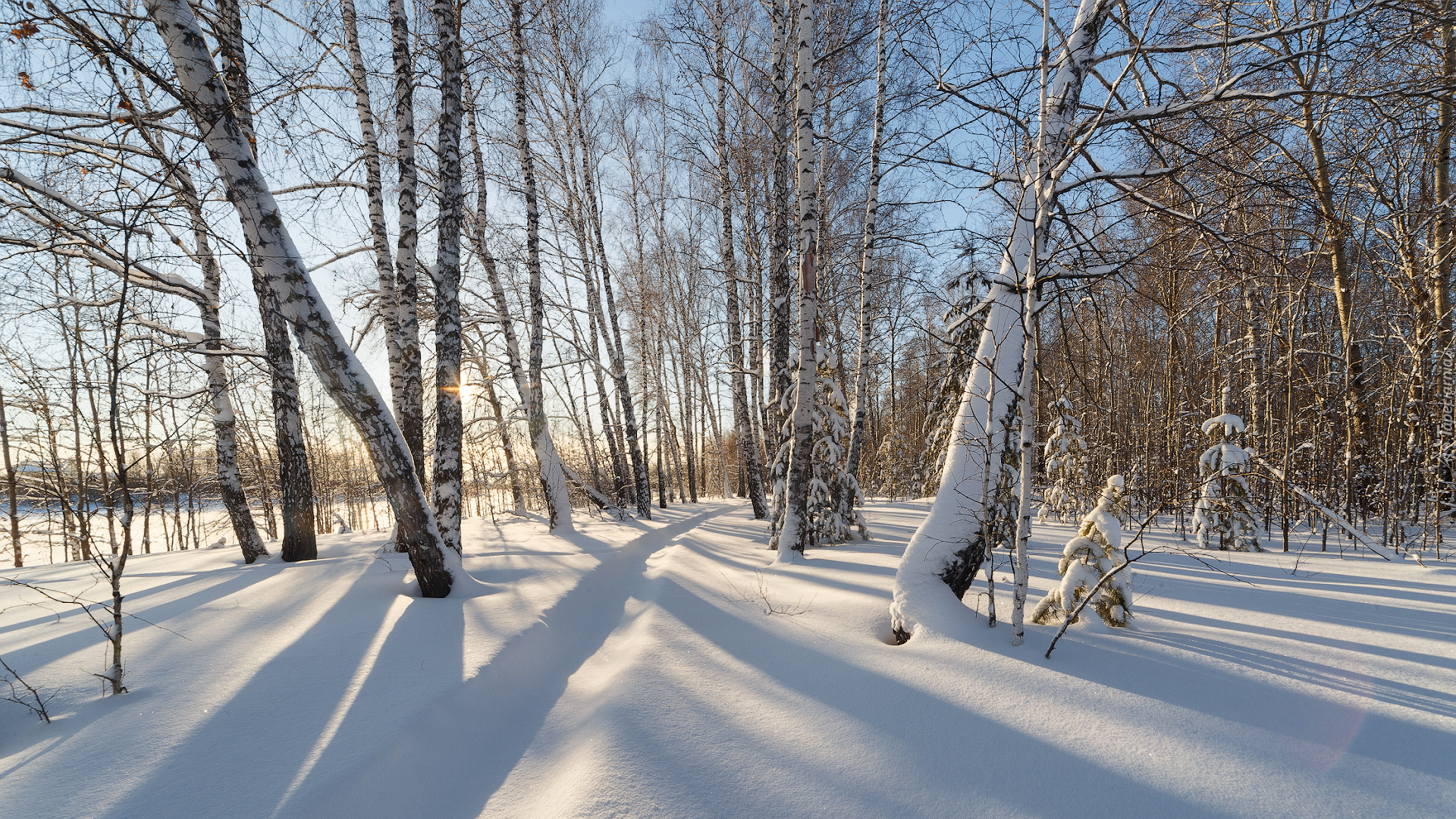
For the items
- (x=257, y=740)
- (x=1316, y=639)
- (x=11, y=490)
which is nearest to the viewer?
(x=257, y=740)

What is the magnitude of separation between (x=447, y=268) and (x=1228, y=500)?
9027mm

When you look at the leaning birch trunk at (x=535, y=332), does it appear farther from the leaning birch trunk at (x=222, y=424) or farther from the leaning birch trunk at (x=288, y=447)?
the leaning birch trunk at (x=222, y=424)

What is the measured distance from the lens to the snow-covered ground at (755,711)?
6.18 ft

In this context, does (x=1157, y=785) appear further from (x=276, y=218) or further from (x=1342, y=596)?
(x=276, y=218)

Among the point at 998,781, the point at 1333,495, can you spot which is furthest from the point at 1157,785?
the point at 1333,495

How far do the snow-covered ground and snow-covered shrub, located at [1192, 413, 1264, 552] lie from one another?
1.19 meters

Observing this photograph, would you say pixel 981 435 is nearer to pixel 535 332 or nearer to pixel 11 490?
pixel 535 332

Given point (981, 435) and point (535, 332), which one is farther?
point (535, 332)

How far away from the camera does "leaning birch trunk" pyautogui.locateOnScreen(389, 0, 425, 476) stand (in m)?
5.85

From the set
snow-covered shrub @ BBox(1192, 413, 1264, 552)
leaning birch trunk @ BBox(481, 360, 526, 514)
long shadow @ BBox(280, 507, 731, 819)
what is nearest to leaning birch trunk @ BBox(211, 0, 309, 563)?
leaning birch trunk @ BBox(481, 360, 526, 514)

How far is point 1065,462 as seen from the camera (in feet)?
31.0

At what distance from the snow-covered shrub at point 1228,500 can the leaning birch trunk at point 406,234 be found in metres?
9.13

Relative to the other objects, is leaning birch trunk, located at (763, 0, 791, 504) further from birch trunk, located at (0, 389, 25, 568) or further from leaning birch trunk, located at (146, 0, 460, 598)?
birch trunk, located at (0, 389, 25, 568)

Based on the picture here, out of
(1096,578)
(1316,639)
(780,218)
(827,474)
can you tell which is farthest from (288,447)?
(1316,639)
